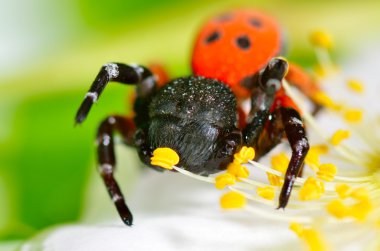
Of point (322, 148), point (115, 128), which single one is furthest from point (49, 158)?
point (322, 148)

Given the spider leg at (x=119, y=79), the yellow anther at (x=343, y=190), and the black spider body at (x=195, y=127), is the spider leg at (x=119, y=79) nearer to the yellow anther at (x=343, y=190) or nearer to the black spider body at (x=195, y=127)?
the black spider body at (x=195, y=127)

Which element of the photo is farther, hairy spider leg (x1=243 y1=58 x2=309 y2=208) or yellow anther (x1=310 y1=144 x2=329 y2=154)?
yellow anther (x1=310 y1=144 x2=329 y2=154)

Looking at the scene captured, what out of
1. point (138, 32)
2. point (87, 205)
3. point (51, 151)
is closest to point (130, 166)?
point (87, 205)

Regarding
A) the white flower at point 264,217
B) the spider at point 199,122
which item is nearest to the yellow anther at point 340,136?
the white flower at point 264,217

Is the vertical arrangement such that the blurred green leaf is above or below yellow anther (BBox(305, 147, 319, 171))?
below

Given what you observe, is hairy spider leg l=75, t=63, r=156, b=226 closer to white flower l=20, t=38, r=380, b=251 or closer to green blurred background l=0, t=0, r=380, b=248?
white flower l=20, t=38, r=380, b=251

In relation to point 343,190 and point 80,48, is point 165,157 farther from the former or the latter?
point 80,48

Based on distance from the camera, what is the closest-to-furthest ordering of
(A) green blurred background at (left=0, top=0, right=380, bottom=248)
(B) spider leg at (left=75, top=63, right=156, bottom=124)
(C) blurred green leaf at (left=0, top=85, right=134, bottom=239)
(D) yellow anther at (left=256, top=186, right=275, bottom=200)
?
(B) spider leg at (left=75, top=63, right=156, bottom=124) < (D) yellow anther at (left=256, top=186, right=275, bottom=200) < (C) blurred green leaf at (left=0, top=85, right=134, bottom=239) < (A) green blurred background at (left=0, top=0, right=380, bottom=248)

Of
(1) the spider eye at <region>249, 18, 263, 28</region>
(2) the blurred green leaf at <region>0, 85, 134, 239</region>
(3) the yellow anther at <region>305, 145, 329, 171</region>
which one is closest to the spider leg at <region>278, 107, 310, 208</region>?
(3) the yellow anther at <region>305, 145, 329, 171</region>
